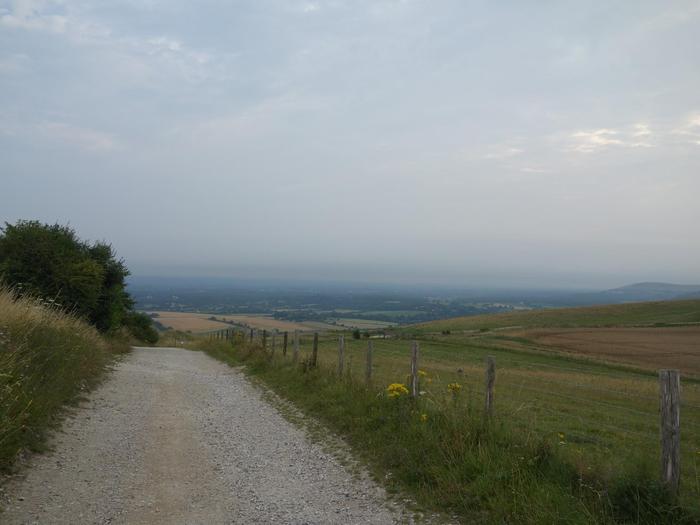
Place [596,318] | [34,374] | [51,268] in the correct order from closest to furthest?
[34,374], [51,268], [596,318]

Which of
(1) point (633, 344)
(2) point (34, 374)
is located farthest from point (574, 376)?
(1) point (633, 344)

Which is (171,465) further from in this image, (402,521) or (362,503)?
(402,521)

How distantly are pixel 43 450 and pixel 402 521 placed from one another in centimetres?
538

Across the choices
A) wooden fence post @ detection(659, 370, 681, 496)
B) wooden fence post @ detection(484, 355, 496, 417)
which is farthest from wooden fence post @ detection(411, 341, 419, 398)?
wooden fence post @ detection(659, 370, 681, 496)

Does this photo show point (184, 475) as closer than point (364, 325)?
Yes

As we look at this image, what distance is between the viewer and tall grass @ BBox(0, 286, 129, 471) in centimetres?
692

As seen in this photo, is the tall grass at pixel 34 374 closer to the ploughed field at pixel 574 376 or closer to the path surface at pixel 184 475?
the path surface at pixel 184 475

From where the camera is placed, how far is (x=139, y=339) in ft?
167

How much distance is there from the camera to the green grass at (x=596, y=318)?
69.0 m

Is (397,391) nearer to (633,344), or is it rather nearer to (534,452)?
(534,452)

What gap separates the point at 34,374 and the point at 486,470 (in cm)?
774

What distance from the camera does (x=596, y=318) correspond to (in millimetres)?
75812

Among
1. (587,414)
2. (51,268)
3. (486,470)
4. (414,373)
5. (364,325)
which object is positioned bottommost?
(364,325)

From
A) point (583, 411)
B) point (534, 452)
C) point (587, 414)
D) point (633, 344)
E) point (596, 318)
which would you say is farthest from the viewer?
point (596, 318)
